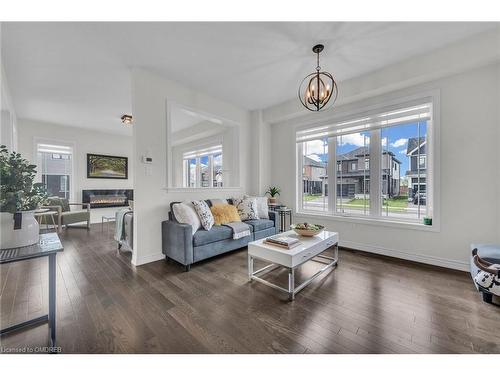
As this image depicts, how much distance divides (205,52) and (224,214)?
2.23m

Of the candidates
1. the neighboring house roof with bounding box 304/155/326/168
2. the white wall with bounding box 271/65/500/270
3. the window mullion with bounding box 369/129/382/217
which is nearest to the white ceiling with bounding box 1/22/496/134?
the white wall with bounding box 271/65/500/270

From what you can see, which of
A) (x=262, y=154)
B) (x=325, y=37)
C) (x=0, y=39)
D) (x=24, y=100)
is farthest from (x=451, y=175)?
(x=24, y=100)

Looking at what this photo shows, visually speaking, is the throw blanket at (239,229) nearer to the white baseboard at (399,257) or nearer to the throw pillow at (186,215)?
the throw pillow at (186,215)

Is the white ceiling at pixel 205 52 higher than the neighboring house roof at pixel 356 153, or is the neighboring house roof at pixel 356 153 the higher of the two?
the white ceiling at pixel 205 52

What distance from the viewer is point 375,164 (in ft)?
11.1

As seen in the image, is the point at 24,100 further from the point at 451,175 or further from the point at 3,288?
the point at 451,175

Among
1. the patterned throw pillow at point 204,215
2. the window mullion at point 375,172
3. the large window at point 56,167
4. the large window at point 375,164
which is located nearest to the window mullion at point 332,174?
the large window at point 375,164

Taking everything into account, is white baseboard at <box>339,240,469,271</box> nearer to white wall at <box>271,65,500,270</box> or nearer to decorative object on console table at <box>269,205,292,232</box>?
white wall at <box>271,65,500,270</box>

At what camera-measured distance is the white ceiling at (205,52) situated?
2191 millimetres

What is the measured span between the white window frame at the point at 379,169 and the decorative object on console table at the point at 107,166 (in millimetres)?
5416

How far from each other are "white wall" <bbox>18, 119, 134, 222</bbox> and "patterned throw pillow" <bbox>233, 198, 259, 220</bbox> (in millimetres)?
2658

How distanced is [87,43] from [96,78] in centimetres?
95
